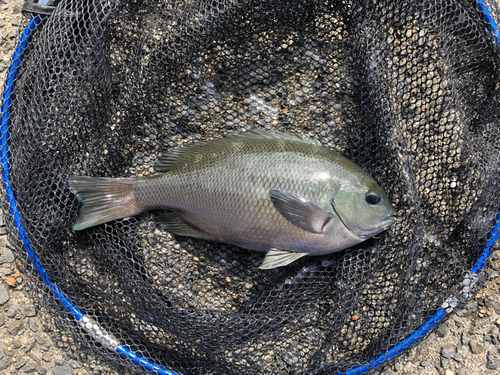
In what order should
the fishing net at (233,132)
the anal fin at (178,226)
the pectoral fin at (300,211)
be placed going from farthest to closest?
the anal fin at (178,226) < the fishing net at (233,132) < the pectoral fin at (300,211)

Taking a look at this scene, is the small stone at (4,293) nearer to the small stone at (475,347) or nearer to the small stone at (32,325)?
the small stone at (32,325)

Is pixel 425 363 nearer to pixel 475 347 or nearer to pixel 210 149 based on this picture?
pixel 475 347

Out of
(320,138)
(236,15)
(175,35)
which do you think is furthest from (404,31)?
(175,35)

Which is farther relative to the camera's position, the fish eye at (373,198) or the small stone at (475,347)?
the small stone at (475,347)

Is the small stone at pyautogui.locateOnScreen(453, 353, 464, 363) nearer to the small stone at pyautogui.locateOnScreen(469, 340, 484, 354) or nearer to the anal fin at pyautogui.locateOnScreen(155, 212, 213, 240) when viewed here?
the small stone at pyautogui.locateOnScreen(469, 340, 484, 354)

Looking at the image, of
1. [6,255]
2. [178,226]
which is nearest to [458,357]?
[178,226]

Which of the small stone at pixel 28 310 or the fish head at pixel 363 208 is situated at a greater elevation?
the fish head at pixel 363 208

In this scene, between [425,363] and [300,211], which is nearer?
[300,211]

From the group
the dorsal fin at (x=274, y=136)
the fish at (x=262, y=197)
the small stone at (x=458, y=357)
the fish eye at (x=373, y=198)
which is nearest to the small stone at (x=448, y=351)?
the small stone at (x=458, y=357)
